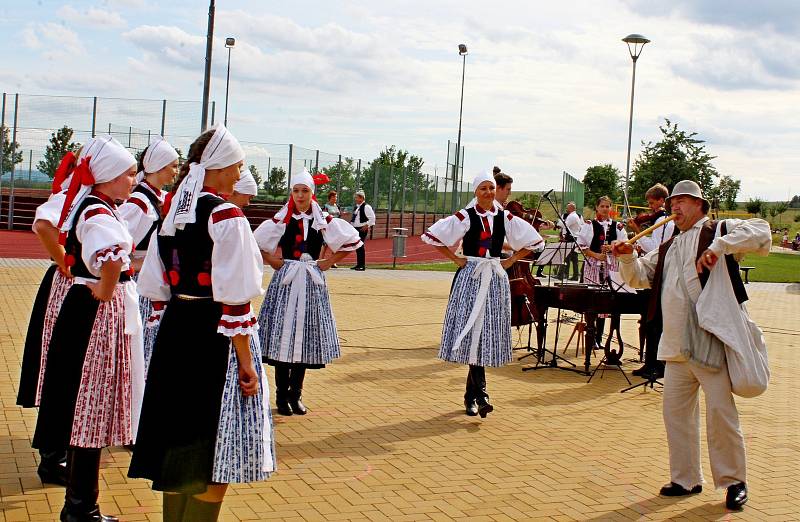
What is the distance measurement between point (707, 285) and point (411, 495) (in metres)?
2.41

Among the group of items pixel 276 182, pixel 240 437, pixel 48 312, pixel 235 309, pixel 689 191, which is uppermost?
pixel 276 182

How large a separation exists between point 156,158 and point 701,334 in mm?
3969

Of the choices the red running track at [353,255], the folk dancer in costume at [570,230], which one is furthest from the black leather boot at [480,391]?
the red running track at [353,255]

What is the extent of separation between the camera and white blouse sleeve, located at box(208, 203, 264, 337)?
13.3 feet

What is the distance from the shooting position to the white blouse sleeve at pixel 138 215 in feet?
21.4

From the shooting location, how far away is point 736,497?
20.2 feet

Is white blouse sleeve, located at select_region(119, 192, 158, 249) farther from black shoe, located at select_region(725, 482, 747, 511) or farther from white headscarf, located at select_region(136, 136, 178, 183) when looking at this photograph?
black shoe, located at select_region(725, 482, 747, 511)

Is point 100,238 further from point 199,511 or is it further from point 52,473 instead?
point 52,473

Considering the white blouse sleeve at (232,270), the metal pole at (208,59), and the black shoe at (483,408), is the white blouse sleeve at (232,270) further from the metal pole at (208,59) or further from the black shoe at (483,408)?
the metal pole at (208,59)

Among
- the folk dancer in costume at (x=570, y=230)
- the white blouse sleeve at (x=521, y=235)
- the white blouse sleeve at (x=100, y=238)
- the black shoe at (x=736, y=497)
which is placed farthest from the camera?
the folk dancer in costume at (x=570, y=230)

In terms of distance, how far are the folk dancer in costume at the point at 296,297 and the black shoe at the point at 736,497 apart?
3489 mm

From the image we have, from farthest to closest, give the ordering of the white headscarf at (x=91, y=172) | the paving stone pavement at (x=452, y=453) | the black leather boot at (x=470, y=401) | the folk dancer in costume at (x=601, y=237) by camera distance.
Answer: the folk dancer in costume at (x=601, y=237) → the black leather boot at (x=470, y=401) → the paving stone pavement at (x=452, y=453) → the white headscarf at (x=91, y=172)

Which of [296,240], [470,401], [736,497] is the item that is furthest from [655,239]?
[736,497]

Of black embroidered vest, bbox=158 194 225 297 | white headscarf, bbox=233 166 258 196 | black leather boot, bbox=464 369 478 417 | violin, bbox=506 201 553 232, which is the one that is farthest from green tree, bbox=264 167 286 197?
black embroidered vest, bbox=158 194 225 297
